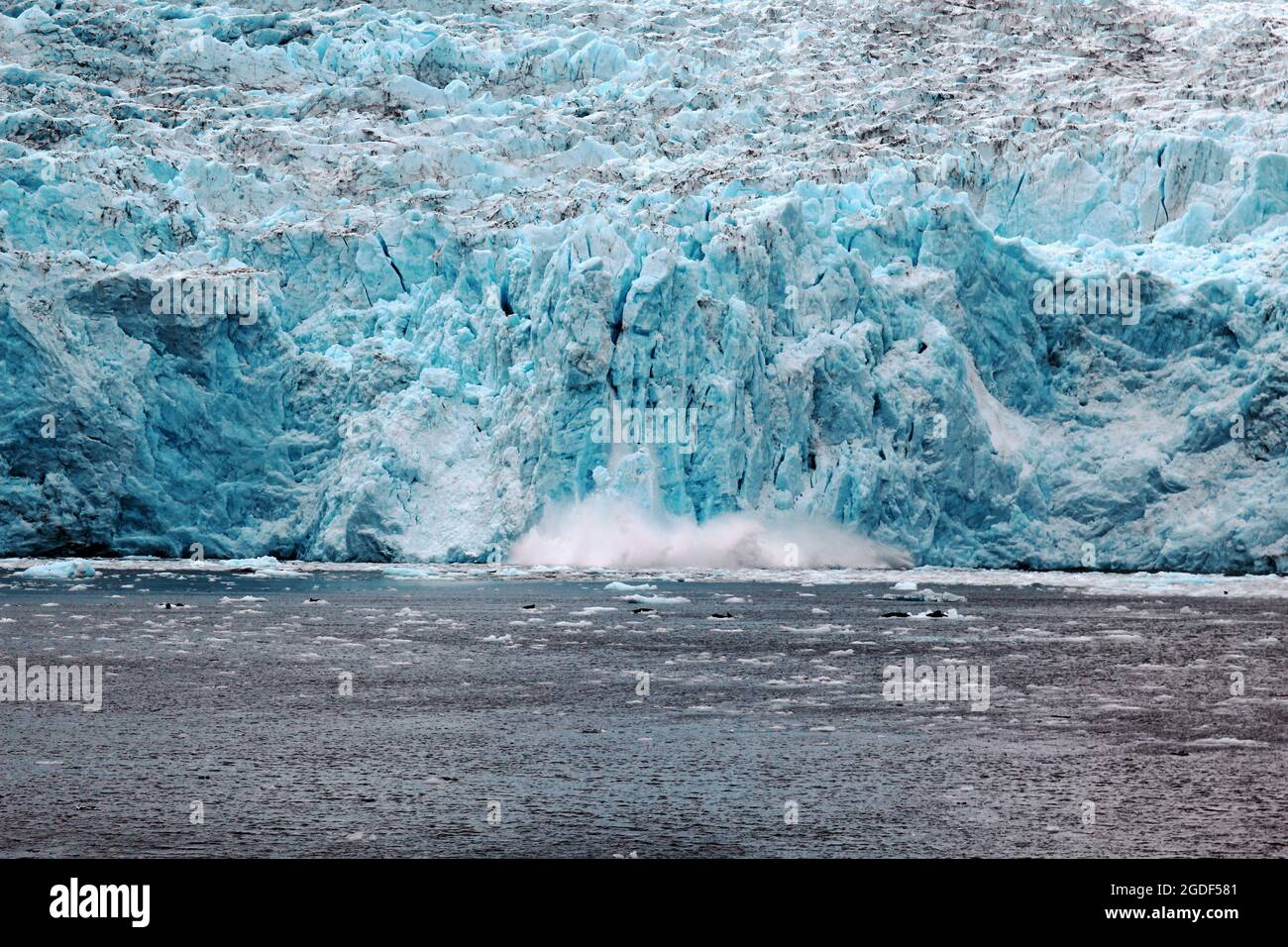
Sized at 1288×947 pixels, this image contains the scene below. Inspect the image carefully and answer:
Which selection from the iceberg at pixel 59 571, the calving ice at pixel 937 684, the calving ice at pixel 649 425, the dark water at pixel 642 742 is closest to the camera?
the dark water at pixel 642 742

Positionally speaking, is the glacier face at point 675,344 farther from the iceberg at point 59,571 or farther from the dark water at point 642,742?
the dark water at point 642,742

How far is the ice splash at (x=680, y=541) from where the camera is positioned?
28562 millimetres

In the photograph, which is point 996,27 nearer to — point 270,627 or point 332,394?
point 332,394

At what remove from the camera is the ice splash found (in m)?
28.6

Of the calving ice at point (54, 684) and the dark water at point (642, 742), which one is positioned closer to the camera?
the dark water at point (642, 742)

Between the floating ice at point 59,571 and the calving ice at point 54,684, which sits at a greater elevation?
the calving ice at point 54,684
